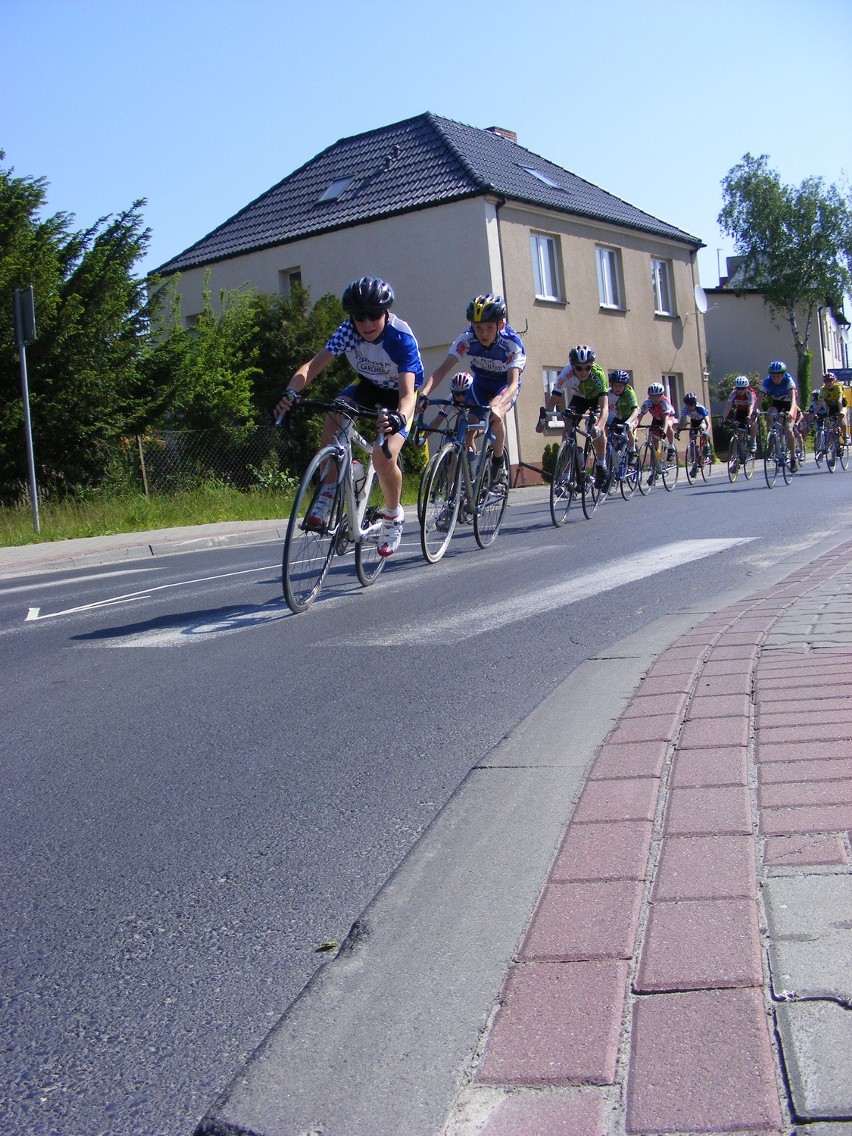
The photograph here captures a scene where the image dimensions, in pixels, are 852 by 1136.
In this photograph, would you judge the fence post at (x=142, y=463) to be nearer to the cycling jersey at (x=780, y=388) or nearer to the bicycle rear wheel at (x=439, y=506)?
the cycling jersey at (x=780, y=388)

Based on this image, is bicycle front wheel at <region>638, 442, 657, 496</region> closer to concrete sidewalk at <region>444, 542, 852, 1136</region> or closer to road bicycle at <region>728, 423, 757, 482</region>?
road bicycle at <region>728, 423, 757, 482</region>

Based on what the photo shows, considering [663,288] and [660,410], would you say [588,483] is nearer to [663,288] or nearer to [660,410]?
[660,410]

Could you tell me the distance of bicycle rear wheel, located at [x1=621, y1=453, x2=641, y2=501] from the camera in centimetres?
1802

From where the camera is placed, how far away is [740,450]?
20703 millimetres

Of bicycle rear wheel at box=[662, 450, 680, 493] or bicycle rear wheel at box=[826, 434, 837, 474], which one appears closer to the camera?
bicycle rear wheel at box=[662, 450, 680, 493]

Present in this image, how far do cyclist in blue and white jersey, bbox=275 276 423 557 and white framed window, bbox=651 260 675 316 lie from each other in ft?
101

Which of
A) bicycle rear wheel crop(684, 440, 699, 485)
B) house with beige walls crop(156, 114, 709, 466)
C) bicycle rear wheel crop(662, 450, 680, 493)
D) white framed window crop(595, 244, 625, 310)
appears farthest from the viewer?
white framed window crop(595, 244, 625, 310)

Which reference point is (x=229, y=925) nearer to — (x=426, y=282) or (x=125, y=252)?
(x=125, y=252)

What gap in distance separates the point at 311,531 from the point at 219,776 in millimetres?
3421

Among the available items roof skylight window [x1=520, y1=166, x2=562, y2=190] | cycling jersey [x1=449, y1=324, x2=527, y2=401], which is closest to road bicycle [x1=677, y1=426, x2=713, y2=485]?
cycling jersey [x1=449, y1=324, x2=527, y2=401]

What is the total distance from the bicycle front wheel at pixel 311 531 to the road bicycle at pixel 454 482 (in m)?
1.67

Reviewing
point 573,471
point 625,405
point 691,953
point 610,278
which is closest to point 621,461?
point 625,405

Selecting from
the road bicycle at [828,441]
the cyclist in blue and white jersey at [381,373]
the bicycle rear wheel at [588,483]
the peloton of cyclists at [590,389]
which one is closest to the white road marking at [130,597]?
the cyclist in blue and white jersey at [381,373]

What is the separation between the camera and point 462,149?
31.3 metres
